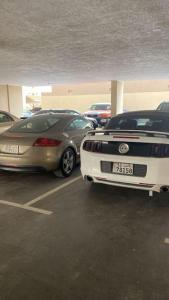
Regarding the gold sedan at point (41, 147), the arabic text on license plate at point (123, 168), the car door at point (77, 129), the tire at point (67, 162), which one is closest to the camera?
the arabic text on license plate at point (123, 168)

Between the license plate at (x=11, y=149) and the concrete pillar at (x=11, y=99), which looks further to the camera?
the concrete pillar at (x=11, y=99)

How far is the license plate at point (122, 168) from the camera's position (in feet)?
11.6

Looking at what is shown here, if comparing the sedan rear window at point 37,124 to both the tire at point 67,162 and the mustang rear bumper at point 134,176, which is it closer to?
the tire at point 67,162

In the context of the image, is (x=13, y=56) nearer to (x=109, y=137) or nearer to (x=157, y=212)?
(x=109, y=137)

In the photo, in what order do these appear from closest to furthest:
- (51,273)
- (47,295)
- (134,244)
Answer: (47,295) → (51,273) → (134,244)

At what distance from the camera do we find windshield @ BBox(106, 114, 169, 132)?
173 inches

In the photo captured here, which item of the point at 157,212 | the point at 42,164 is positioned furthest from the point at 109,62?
the point at 157,212

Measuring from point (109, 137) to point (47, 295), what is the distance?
2364 millimetres

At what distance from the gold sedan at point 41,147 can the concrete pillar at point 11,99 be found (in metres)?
13.2

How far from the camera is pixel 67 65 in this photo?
388 inches

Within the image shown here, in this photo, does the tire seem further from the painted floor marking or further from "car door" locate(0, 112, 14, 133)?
"car door" locate(0, 112, 14, 133)

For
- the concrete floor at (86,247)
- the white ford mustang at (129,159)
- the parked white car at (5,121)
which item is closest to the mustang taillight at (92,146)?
the white ford mustang at (129,159)

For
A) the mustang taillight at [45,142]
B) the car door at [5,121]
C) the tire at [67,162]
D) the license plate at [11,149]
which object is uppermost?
the car door at [5,121]

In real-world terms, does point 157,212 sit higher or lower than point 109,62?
lower
